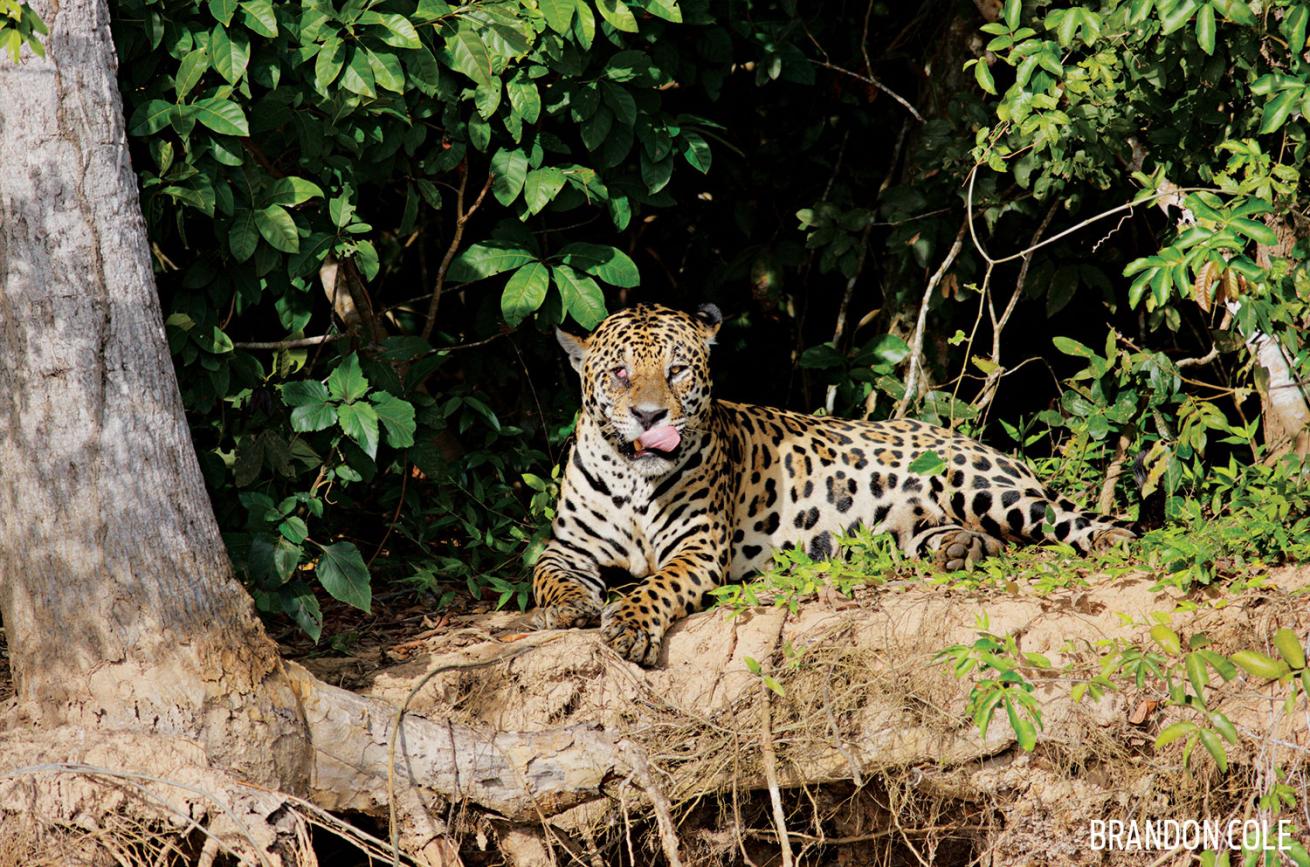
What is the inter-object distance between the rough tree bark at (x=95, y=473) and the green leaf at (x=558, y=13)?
1658 millimetres

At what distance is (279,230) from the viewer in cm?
603

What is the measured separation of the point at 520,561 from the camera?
305 inches

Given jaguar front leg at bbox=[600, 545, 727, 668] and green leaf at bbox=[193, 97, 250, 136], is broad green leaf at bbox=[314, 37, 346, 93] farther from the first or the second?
jaguar front leg at bbox=[600, 545, 727, 668]

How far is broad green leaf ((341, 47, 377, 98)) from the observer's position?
5805mm

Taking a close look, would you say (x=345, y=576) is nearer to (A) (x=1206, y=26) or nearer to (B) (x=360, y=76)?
(B) (x=360, y=76)

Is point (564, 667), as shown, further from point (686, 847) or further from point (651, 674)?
point (686, 847)

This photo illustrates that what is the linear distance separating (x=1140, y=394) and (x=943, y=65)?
82.6 inches

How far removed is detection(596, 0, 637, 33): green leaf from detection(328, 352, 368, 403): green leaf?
171cm

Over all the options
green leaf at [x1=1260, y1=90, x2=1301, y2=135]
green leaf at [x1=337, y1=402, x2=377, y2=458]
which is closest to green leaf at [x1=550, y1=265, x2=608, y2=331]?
green leaf at [x1=337, y1=402, x2=377, y2=458]

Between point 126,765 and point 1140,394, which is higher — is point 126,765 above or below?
below


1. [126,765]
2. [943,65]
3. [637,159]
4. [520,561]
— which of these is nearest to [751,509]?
[520,561]

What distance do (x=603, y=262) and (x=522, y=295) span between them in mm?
447

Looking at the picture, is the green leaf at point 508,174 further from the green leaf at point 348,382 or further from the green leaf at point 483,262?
the green leaf at point 348,382

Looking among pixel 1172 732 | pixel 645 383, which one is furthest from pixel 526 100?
pixel 1172 732
